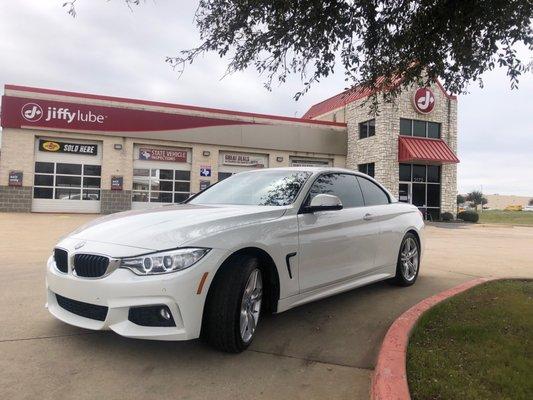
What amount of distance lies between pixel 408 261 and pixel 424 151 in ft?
63.5

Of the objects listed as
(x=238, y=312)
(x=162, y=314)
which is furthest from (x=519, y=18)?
(x=162, y=314)

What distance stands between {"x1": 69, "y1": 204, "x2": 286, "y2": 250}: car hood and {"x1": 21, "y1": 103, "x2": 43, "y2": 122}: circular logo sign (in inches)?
749

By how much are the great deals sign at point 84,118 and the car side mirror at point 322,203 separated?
1942 centimetres

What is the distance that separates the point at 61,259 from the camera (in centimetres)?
371

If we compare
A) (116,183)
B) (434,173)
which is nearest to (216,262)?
(116,183)

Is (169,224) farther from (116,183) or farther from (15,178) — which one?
(15,178)

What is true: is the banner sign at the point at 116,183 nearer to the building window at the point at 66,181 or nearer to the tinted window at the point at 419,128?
the building window at the point at 66,181

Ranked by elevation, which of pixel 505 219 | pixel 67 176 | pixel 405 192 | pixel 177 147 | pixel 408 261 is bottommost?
pixel 408 261

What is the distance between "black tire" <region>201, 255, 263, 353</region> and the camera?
3389 millimetres

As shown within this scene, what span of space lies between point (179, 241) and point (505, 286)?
190 inches

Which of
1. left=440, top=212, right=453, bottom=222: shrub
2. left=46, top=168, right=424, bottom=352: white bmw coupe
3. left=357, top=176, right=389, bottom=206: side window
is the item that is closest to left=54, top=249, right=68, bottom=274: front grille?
left=46, top=168, right=424, bottom=352: white bmw coupe

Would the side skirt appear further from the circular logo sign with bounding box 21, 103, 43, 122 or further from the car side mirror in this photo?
the circular logo sign with bounding box 21, 103, 43, 122

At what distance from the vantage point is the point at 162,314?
10.6 feet

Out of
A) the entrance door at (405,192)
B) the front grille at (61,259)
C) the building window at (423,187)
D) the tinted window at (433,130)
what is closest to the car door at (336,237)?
the front grille at (61,259)
